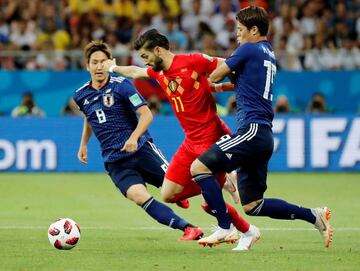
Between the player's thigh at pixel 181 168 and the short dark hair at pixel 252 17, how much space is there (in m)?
1.44

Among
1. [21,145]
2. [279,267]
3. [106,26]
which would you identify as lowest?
[21,145]

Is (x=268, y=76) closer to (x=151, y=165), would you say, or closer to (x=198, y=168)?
(x=198, y=168)

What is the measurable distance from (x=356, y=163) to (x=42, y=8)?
25.9ft

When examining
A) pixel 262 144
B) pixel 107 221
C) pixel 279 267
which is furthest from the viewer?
pixel 107 221

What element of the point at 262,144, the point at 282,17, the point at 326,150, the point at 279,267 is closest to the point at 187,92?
the point at 262,144

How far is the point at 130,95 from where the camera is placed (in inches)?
413

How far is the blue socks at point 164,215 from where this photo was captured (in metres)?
9.96

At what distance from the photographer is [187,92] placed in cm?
1000

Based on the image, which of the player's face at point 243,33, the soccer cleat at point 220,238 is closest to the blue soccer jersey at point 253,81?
the player's face at point 243,33

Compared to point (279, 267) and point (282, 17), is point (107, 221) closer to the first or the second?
point (279, 267)

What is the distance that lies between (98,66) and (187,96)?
1.12 m

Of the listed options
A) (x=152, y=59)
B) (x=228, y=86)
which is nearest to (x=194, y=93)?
(x=228, y=86)

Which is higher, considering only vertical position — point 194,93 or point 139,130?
point 194,93

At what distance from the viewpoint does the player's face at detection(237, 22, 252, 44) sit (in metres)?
9.57
